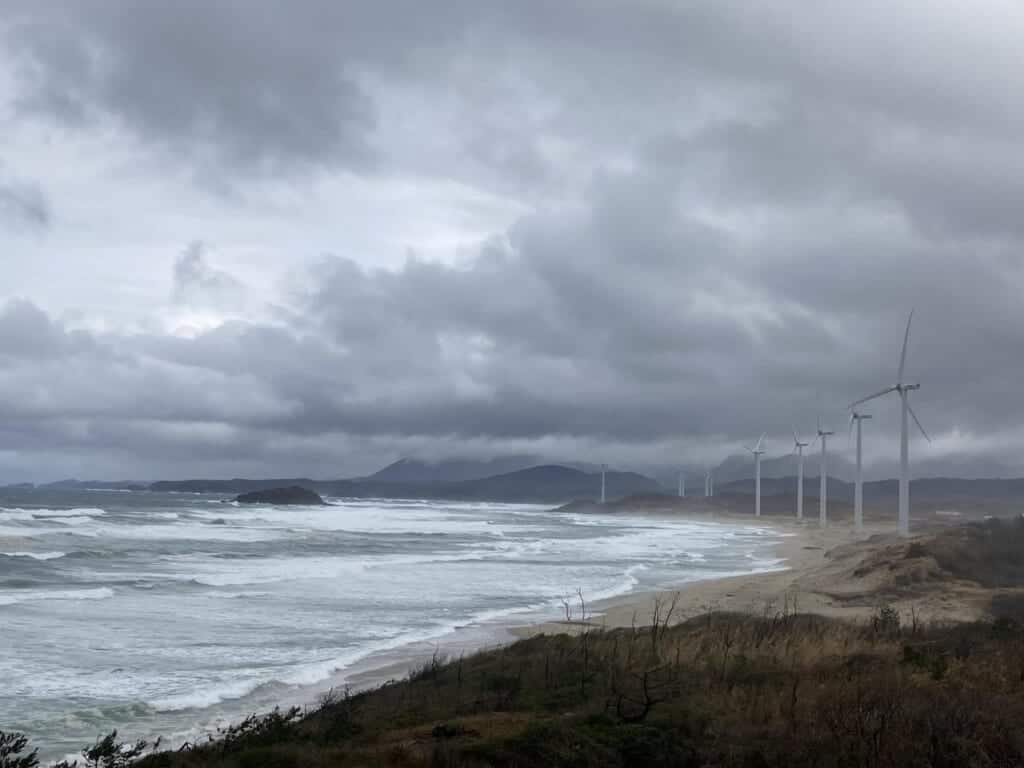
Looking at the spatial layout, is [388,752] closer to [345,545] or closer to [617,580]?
[617,580]

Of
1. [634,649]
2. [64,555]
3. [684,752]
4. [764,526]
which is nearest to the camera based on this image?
[684,752]

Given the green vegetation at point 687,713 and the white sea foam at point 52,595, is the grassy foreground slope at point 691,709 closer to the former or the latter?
the green vegetation at point 687,713

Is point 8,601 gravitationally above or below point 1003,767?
below

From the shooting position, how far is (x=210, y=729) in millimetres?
15383

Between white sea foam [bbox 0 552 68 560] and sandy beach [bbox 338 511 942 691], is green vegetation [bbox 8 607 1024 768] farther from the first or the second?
white sea foam [bbox 0 552 68 560]

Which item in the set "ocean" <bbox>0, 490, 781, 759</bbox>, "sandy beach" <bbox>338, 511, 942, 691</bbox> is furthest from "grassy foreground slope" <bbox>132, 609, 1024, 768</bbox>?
"sandy beach" <bbox>338, 511, 942, 691</bbox>

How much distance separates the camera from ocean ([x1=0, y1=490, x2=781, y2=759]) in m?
17.8

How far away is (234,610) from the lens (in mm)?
30734

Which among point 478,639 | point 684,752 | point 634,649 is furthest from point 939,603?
point 684,752

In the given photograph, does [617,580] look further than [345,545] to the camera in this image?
No

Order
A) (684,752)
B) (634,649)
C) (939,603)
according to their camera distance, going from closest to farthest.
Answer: (684,752), (634,649), (939,603)

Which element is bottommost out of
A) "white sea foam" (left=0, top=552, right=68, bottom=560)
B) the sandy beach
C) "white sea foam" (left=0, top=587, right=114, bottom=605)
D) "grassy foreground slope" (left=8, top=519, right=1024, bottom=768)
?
"white sea foam" (left=0, top=552, right=68, bottom=560)

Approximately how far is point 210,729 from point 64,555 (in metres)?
38.9

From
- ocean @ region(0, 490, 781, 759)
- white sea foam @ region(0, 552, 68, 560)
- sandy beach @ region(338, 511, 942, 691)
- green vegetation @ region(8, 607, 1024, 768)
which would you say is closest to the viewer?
green vegetation @ region(8, 607, 1024, 768)
